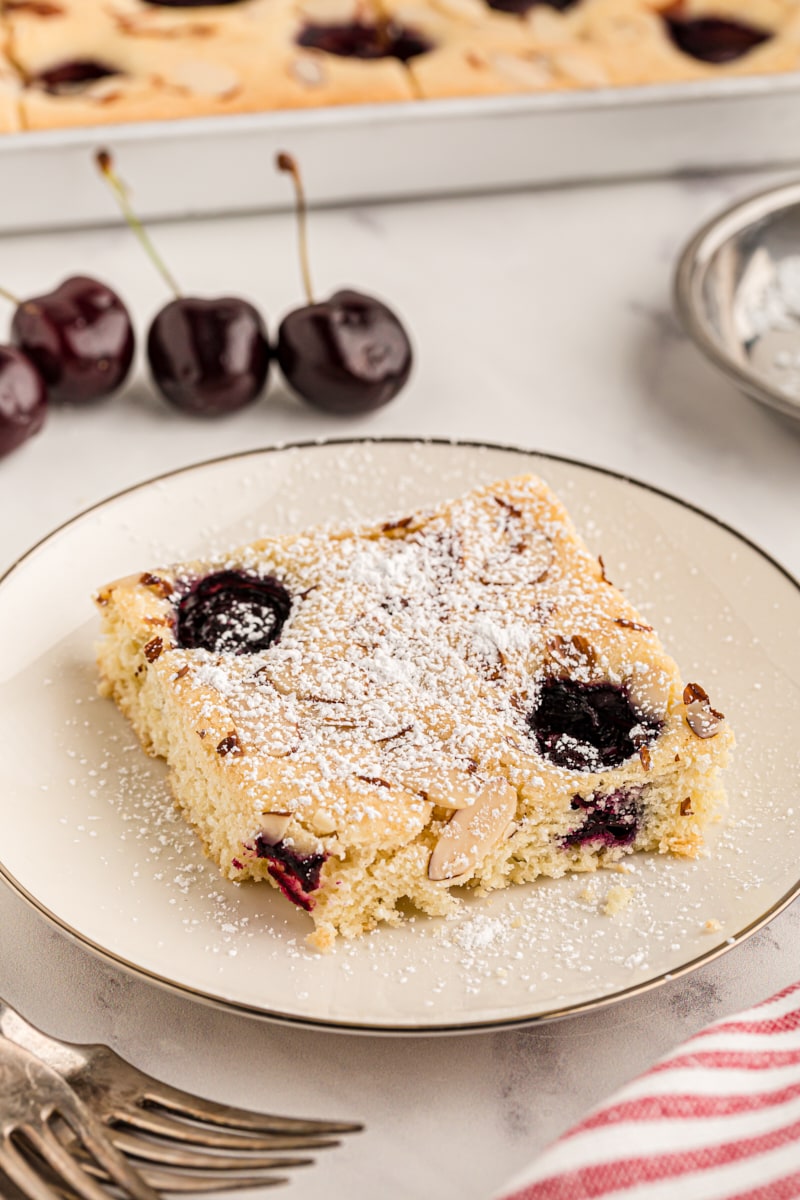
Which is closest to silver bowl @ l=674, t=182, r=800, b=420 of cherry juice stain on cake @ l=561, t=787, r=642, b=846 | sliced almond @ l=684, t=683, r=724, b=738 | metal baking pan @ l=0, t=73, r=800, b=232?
metal baking pan @ l=0, t=73, r=800, b=232

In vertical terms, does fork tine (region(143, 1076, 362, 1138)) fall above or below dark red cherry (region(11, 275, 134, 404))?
below

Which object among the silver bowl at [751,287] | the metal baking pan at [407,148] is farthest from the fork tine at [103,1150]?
the metal baking pan at [407,148]

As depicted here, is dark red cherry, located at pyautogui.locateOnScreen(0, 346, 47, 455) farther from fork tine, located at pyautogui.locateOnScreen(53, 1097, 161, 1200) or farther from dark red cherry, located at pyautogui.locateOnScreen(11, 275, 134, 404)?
fork tine, located at pyautogui.locateOnScreen(53, 1097, 161, 1200)

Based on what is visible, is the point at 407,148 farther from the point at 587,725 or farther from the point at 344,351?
the point at 587,725

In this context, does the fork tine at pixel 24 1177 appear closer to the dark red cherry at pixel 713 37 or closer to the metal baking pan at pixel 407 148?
the metal baking pan at pixel 407 148

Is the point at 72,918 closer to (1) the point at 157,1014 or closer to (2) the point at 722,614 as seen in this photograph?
(1) the point at 157,1014
